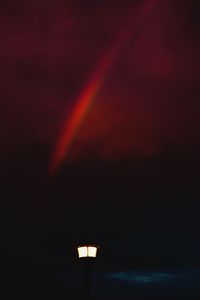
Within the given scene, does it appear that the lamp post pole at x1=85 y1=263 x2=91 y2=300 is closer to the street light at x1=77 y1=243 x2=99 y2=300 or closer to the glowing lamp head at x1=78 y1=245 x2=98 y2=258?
the street light at x1=77 y1=243 x2=99 y2=300

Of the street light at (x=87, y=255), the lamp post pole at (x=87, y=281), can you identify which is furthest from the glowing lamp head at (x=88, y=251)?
the lamp post pole at (x=87, y=281)

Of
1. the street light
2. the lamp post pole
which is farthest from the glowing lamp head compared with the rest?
the lamp post pole

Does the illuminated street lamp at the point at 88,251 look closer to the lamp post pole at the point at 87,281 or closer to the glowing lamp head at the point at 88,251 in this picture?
the glowing lamp head at the point at 88,251

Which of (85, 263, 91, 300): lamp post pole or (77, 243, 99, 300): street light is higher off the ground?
(77, 243, 99, 300): street light

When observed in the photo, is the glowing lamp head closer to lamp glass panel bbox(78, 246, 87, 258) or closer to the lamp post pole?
lamp glass panel bbox(78, 246, 87, 258)

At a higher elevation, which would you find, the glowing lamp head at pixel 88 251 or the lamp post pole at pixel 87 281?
the glowing lamp head at pixel 88 251

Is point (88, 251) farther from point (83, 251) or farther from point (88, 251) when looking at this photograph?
point (83, 251)

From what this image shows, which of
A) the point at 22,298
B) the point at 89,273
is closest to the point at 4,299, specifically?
the point at 22,298

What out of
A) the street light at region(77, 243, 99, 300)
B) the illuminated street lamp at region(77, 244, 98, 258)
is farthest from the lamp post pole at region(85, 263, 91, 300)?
the illuminated street lamp at region(77, 244, 98, 258)

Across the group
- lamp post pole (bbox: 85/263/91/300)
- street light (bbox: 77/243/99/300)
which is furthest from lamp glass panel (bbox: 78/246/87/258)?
lamp post pole (bbox: 85/263/91/300)

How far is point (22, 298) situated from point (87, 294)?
585 feet

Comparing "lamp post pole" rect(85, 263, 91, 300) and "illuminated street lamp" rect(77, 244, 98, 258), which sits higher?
"illuminated street lamp" rect(77, 244, 98, 258)

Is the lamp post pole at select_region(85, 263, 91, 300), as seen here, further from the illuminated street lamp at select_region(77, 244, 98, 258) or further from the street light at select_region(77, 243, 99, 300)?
the illuminated street lamp at select_region(77, 244, 98, 258)

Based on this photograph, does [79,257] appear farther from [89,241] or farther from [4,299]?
[4,299]
